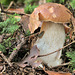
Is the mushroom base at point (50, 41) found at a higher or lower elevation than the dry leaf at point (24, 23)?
lower

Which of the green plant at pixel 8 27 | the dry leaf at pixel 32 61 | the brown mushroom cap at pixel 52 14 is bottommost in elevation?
the dry leaf at pixel 32 61

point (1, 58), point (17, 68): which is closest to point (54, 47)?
point (17, 68)

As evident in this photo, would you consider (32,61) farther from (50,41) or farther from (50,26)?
(50,26)

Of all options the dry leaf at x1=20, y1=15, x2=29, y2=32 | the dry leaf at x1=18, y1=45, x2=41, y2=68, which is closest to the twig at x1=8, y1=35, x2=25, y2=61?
the dry leaf at x1=18, y1=45, x2=41, y2=68

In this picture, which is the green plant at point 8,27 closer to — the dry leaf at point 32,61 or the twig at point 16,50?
the twig at point 16,50

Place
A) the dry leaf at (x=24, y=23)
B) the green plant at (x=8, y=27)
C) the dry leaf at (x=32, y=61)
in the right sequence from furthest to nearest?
1. the dry leaf at (x=24, y=23)
2. the green plant at (x=8, y=27)
3. the dry leaf at (x=32, y=61)

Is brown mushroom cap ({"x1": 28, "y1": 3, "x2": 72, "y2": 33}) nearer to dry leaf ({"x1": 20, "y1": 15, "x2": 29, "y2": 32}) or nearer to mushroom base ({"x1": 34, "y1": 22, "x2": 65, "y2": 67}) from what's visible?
mushroom base ({"x1": 34, "y1": 22, "x2": 65, "y2": 67})

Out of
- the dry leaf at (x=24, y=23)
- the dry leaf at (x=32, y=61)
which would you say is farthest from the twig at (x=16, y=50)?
the dry leaf at (x=24, y=23)

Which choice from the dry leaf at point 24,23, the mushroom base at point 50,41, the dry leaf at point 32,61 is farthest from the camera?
the dry leaf at point 24,23
